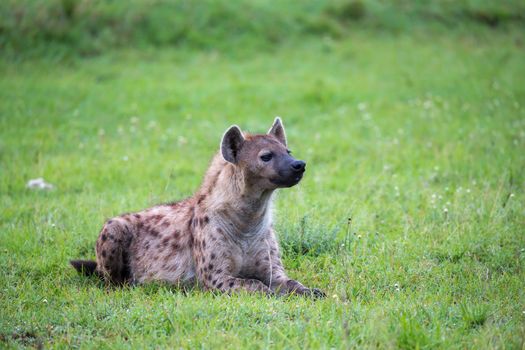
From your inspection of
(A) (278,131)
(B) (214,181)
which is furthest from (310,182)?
(B) (214,181)

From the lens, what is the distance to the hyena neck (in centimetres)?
588

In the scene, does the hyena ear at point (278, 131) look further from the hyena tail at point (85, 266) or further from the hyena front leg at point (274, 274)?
the hyena tail at point (85, 266)

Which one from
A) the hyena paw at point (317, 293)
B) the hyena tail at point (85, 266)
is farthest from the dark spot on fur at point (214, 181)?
the hyena paw at point (317, 293)

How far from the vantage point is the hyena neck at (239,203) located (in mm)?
5875

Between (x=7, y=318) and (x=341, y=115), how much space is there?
312 inches

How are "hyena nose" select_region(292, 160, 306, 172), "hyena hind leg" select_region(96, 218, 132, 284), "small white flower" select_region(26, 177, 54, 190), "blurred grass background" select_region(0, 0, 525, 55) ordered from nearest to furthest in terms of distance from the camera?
"hyena nose" select_region(292, 160, 306, 172) < "hyena hind leg" select_region(96, 218, 132, 284) < "small white flower" select_region(26, 177, 54, 190) < "blurred grass background" select_region(0, 0, 525, 55)

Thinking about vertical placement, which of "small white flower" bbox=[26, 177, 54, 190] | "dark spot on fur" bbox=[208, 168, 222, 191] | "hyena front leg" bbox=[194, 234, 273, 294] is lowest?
"small white flower" bbox=[26, 177, 54, 190]

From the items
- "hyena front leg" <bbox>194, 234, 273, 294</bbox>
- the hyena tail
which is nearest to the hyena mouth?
"hyena front leg" <bbox>194, 234, 273, 294</bbox>

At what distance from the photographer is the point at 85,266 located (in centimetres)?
612

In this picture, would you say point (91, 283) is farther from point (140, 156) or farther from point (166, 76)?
point (166, 76)

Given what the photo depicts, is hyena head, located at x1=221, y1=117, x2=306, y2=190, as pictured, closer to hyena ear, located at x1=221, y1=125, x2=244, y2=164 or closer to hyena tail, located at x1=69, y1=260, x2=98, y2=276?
hyena ear, located at x1=221, y1=125, x2=244, y2=164

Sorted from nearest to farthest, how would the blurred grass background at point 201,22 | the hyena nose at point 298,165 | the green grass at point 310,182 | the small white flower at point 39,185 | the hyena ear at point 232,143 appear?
1. the green grass at point 310,182
2. the hyena nose at point 298,165
3. the hyena ear at point 232,143
4. the small white flower at point 39,185
5. the blurred grass background at point 201,22

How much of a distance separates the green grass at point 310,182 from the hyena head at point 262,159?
88 cm

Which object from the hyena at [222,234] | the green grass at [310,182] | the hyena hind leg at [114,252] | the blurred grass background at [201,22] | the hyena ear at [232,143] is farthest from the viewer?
the blurred grass background at [201,22]
